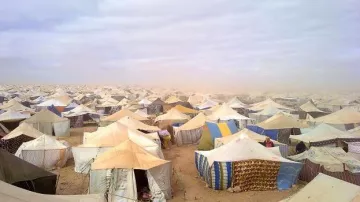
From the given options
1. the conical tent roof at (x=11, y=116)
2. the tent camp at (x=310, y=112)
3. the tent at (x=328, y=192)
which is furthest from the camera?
the tent camp at (x=310, y=112)

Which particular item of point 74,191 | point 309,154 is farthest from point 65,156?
point 309,154

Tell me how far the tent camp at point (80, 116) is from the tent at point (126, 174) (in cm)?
2363

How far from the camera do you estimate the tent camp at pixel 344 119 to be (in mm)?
26719

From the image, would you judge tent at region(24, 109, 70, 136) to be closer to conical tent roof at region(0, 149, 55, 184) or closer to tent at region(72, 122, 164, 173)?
tent at region(72, 122, 164, 173)

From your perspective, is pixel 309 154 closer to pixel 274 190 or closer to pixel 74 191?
pixel 274 190

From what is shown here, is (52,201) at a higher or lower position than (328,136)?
higher

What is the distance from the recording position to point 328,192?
28.3 feet

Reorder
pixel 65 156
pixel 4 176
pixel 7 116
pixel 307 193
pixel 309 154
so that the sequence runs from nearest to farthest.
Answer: pixel 307 193, pixel 4 176, pixel 309 154, pixel 65 156, pixel 7 116

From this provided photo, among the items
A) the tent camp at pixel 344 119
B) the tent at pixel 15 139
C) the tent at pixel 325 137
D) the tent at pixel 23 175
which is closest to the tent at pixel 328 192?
the tent at pixel 23 175

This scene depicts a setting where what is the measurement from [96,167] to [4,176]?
3716 mm

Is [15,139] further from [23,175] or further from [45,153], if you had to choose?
[23,175]

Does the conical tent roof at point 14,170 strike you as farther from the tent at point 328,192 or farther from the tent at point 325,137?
the tent at point 325,137

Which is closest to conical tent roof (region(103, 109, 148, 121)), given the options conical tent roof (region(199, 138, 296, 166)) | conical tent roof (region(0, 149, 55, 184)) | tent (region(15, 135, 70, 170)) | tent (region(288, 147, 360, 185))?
tent (region(15, 135, 70, 170))

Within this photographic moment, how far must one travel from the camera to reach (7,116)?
107 feet
